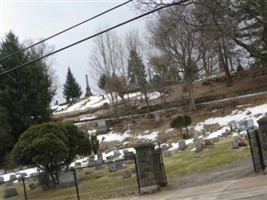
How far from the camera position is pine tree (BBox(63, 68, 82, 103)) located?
9800 cm

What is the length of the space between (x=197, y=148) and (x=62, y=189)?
8.30 metres

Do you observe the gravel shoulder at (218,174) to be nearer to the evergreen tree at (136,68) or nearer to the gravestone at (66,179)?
the gravestone at (66,179)

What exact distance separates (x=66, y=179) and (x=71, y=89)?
253 feet

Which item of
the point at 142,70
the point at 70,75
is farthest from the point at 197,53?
the point at 70,75

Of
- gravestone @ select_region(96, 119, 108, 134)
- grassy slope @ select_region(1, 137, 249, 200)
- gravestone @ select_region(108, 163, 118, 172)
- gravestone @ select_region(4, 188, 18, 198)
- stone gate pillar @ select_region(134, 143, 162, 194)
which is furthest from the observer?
gravestone @ select_region(96, 119, 108, 134)

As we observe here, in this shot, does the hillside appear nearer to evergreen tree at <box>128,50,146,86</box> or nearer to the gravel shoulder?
evergreen tree at <box>128,50,146,86</box>

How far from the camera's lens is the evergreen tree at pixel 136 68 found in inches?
2611

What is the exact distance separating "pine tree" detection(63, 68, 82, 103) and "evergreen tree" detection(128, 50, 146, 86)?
1149 inches

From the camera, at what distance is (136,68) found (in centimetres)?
6806

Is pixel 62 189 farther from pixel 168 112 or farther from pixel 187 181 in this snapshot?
pixel 168 112

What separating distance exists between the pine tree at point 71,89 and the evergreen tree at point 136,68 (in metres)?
29.2

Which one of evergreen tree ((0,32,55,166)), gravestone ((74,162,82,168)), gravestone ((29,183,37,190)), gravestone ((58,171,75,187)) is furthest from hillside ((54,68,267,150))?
gravestone ((58,171,75,187))

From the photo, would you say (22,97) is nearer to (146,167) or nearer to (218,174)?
(218,174)

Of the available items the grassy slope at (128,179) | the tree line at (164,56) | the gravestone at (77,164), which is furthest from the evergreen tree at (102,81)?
the grassy slope at (128,179)
